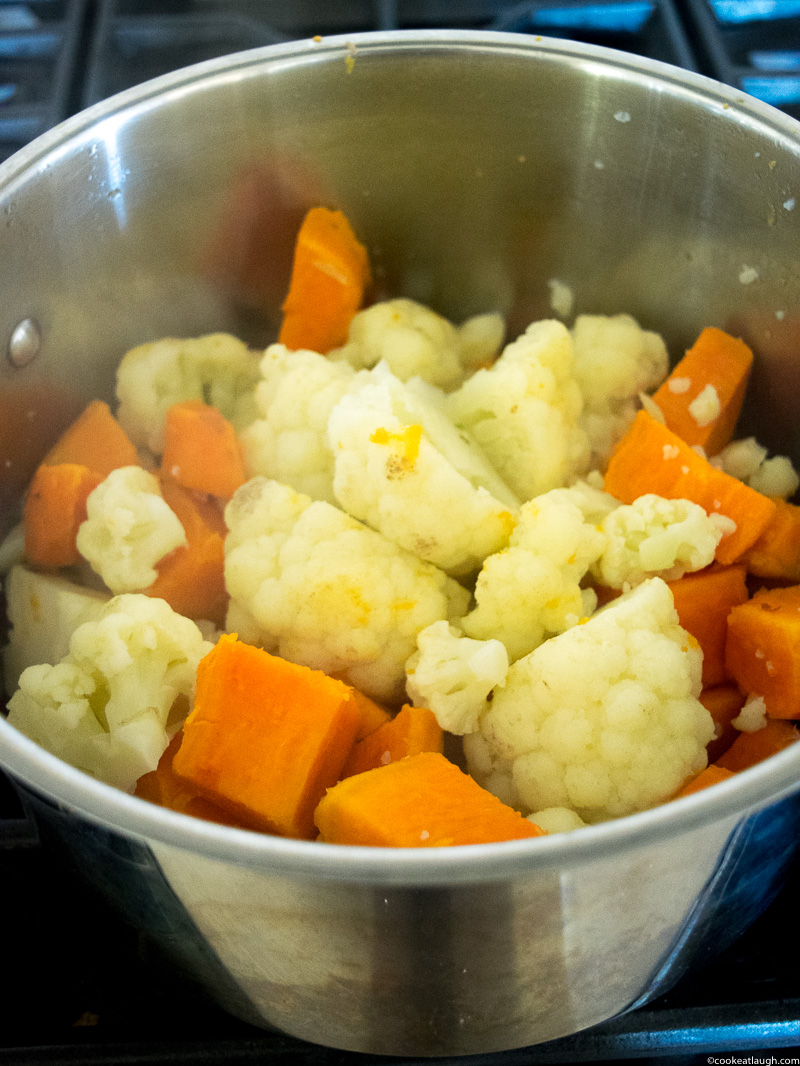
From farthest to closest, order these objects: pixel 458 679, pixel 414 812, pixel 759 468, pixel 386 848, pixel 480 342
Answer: pixel 480 342 < pixel 759 468 < pixel 458 679 < pixel 414 812 < pixel 386 848

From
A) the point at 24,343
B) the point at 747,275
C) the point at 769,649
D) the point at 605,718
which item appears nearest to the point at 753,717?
the point at 769,649

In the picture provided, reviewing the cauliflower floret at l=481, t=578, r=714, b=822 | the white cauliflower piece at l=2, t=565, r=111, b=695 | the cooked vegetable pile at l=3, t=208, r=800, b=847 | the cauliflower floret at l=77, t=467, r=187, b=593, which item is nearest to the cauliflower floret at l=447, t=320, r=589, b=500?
the cooked vegetable pile at l=3, t=208, r=800, b=847

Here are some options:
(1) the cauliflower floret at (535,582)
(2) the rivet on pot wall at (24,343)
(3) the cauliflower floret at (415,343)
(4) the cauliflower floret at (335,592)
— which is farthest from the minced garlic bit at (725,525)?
(2) the rivet on pot wall at (24,343)

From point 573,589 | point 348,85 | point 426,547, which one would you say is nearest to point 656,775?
point 573,589

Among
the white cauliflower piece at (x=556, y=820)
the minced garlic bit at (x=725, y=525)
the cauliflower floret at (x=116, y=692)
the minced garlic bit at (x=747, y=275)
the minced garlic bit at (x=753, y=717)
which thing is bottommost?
the minced garlic bit at (x=753, y=717)

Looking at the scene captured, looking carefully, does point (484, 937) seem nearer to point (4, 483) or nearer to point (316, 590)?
point (316, 590)

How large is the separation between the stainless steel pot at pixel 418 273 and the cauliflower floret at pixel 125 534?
148 mm

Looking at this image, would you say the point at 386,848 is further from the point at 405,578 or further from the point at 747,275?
the point at 747,275

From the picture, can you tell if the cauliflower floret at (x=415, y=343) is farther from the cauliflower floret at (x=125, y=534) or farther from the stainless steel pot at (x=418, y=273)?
the cauliflower floret at (x=125, y=534)

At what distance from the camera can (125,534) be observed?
95 cm

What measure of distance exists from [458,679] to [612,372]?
49 cm

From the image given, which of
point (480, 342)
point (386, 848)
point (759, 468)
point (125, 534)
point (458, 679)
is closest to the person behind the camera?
point (386, 848)

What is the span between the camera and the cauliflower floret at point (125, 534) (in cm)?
95

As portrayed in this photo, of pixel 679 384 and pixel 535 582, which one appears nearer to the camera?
pixel 535 582
